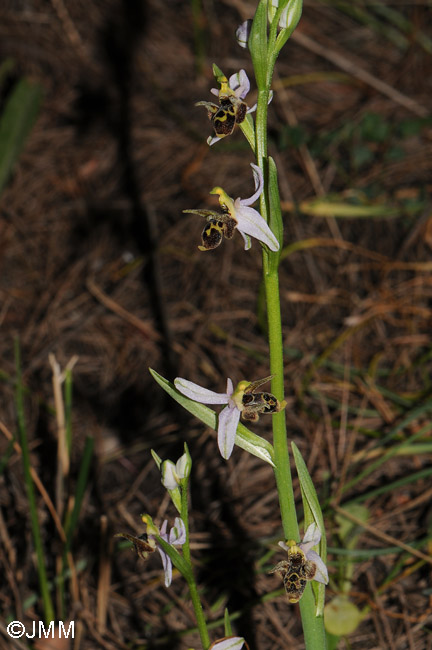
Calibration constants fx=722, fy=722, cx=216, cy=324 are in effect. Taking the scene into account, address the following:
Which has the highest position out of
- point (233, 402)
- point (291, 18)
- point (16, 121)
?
point (16, 121)

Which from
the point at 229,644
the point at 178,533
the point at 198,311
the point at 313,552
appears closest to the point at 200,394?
the point at 178,533

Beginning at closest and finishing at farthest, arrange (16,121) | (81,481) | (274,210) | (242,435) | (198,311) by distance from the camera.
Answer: (274,210), (242,435), (81,481), (198,311), (16,121)

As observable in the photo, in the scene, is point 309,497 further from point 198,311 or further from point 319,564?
point 198,311

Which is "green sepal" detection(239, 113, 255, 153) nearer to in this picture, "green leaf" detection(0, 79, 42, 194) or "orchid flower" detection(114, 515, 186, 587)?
"orchid flower" detection(114, 515, 186, 587)

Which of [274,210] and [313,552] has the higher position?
[274,210]

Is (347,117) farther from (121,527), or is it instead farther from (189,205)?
(121,527)

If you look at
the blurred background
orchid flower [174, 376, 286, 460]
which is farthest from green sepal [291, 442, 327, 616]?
the blurred background

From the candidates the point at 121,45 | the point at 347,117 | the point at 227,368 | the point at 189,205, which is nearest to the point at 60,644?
the point at 227,368
